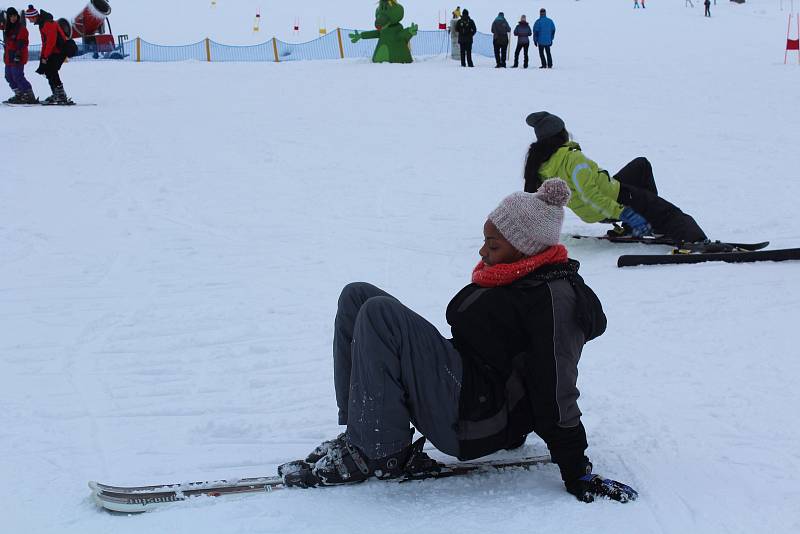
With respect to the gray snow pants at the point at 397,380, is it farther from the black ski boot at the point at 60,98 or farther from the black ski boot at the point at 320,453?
the black ski boot at the point at 60,98

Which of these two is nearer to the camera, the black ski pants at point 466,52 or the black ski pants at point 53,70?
the black ski pants at point 53,70

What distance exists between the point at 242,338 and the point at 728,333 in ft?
9.08

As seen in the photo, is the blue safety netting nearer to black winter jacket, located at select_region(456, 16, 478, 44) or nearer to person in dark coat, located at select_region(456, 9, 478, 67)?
person in dark coat, located at select_region(456, 9, 478, 67)

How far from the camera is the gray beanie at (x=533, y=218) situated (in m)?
2.71

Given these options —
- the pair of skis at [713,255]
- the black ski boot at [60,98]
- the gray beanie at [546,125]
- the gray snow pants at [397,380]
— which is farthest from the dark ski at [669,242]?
the black ski boot at [60,98]

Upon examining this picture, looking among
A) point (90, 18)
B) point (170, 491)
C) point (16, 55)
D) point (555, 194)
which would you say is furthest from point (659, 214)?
point (90, 18)

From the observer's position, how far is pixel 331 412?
371 cm

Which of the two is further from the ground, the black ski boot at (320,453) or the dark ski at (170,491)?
the black ski boot at (320,453)

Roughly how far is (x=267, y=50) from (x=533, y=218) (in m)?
26.7

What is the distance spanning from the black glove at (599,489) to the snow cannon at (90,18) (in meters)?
25.9

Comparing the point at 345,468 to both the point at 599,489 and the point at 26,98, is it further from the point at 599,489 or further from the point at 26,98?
the point at 26,98

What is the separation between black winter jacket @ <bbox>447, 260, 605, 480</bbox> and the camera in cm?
263

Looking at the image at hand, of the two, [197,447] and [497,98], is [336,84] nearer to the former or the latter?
[497,98]

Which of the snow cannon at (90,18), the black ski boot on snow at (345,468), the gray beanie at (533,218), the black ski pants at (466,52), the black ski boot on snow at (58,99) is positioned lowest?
the black ski boot on snow at (345,468)
